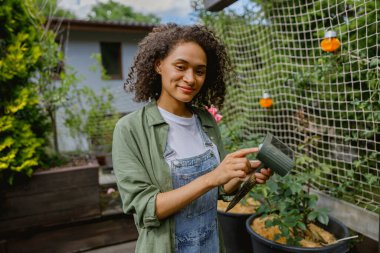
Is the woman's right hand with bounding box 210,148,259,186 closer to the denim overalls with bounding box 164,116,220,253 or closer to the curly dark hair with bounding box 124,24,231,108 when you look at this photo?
the denim overalls with bounding box 164,116,220,253

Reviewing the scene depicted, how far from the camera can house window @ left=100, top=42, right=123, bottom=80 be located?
8555 mm

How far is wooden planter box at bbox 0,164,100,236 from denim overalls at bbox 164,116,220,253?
2028mm

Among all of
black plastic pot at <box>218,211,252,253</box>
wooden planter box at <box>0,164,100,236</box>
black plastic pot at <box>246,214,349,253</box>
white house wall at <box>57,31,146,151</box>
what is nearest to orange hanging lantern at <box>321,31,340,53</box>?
black plastic pot at <box>246,214,349,253</box>

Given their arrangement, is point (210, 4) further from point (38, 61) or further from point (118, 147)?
point (38, 61)

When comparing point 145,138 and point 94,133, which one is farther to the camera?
point 94,133

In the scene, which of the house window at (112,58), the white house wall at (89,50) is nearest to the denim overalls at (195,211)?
the white house wall at (89,50)

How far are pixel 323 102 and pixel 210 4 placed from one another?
48.1 inches

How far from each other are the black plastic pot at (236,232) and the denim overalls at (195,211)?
1.12m

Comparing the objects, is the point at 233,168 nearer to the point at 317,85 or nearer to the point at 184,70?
the point at 184,70

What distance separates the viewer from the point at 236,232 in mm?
2338

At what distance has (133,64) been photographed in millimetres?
1327

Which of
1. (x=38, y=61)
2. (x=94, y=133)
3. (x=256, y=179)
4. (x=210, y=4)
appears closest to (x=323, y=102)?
(x=210, y=4)

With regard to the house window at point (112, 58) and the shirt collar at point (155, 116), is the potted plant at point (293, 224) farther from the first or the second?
the house window at point (112, 58)

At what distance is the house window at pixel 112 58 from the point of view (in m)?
8.55
